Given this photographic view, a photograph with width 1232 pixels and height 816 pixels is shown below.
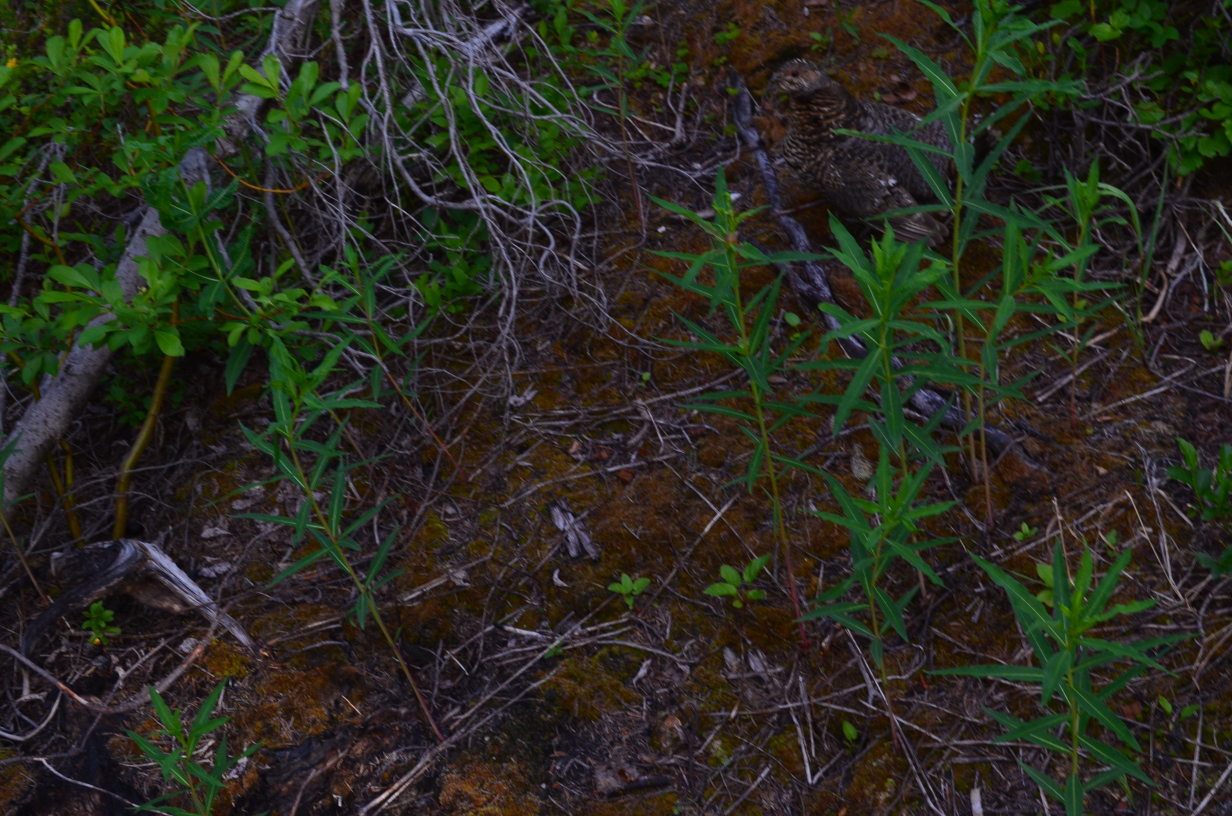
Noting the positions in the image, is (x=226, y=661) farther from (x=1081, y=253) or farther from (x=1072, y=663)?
(x=1081, y=253)

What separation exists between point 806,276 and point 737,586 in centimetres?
128

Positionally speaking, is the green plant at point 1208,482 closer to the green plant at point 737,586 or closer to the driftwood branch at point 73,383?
the green plant at point 737,586

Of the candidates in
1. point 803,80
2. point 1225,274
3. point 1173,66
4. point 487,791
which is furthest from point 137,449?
point 1173,66

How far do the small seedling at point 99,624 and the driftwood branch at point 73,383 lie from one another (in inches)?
20.5

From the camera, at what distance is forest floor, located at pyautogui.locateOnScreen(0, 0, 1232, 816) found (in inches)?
88.4

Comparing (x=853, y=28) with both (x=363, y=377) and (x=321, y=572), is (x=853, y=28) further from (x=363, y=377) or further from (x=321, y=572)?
(x=321, y=572)

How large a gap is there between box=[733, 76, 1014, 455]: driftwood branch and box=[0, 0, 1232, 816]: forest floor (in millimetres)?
87

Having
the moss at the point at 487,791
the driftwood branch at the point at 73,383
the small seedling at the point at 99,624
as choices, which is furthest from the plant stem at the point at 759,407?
the small seedling at the point at 99,624

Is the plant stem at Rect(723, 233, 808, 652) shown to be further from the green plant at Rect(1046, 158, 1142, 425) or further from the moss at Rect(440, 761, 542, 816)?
the moss at Rect(440, 761, 542, 816)

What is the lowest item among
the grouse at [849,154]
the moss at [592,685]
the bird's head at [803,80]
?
the moss at [592,685]

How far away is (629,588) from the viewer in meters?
2.61

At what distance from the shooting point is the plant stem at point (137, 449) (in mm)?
2926

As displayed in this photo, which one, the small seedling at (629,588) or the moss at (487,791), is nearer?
the moss at (487,791)

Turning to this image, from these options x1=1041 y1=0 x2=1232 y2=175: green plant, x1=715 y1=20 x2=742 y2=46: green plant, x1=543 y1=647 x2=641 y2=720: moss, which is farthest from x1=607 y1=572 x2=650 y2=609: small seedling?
x1=715 y1=20 x2=742 y2=46: green plant
